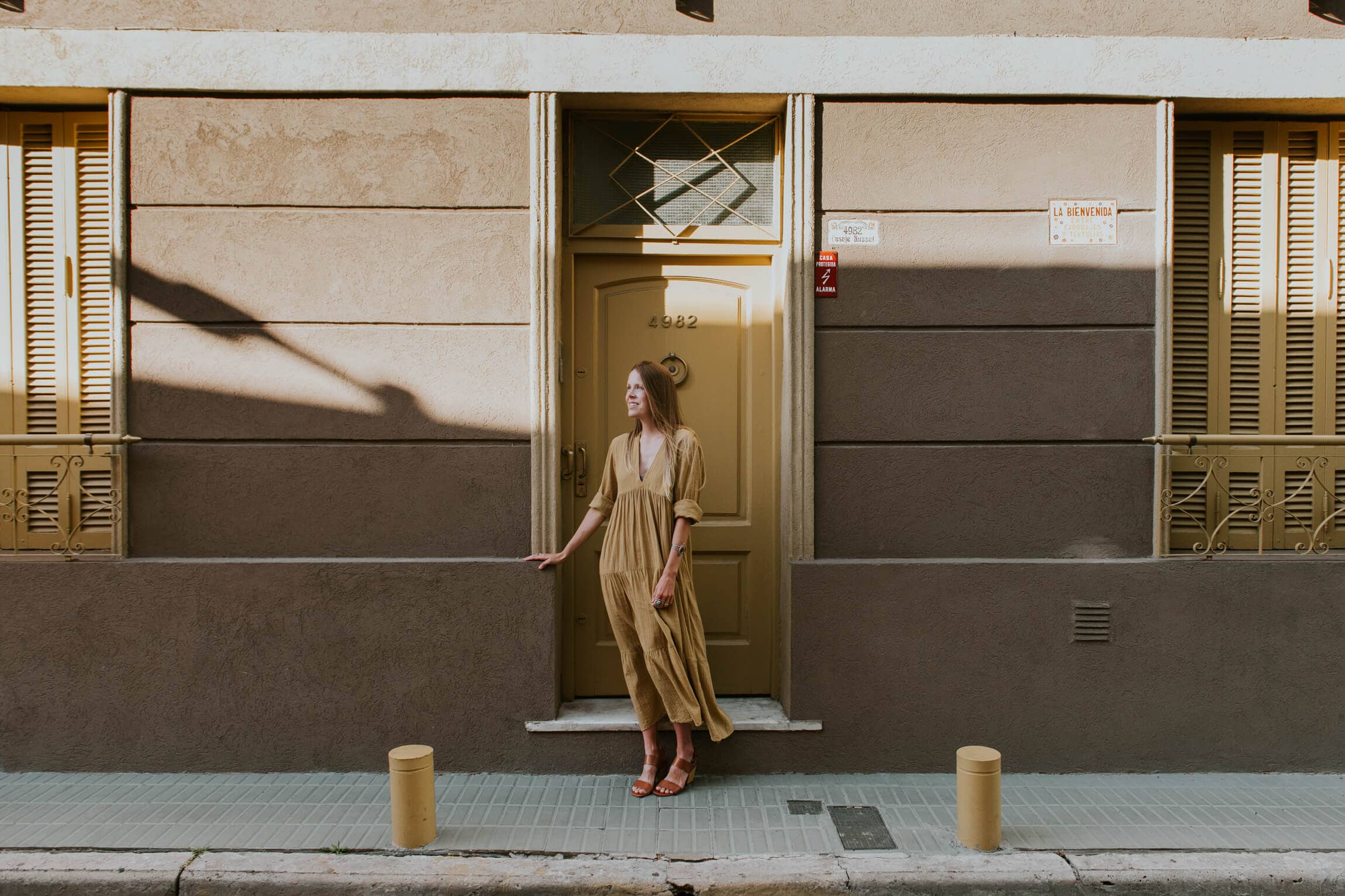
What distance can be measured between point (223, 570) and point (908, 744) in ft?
11.9

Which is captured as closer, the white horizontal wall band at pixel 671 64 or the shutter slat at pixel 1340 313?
the white horizontal wall band at pixel 671 64

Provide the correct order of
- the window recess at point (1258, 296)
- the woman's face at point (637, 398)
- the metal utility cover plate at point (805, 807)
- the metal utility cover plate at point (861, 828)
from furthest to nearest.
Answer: the window recess at point (1258, 296) → the woman's face at point (637, 398) → the metal utility cover plate at point (805, 807) → the metal utility cover plate at point (861, 828)

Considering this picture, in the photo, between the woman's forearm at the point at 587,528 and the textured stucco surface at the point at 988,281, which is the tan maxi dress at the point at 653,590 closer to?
the woman's forearm at the point at 587,528

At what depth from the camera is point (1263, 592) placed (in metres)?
4.36

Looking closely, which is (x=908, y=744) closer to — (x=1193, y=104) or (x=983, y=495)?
(x=983, y=495)

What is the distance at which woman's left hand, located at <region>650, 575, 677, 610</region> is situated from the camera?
3.93 m

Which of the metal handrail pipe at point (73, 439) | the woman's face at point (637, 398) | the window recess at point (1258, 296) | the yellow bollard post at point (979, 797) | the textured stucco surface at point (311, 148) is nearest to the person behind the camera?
the yellow bollard post at point (979, 797)

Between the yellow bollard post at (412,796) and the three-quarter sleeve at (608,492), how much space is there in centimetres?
134

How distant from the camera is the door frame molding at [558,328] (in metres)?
4.39

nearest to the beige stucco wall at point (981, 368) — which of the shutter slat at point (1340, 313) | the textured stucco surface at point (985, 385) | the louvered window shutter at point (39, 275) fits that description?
the textured stucco surface at point (985, 385)

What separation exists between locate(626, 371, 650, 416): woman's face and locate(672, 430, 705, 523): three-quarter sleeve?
0.25 meters

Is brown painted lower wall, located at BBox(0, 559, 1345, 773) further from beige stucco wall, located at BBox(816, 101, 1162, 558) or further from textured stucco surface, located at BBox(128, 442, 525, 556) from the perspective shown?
beige stucco wall, located at BBox(816, 101, 1162, 558)

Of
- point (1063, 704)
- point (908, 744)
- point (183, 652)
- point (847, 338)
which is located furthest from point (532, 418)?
point (1063, 704)

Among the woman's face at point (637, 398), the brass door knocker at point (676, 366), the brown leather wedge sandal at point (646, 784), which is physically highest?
the brass door knocker at point (676, 366)
